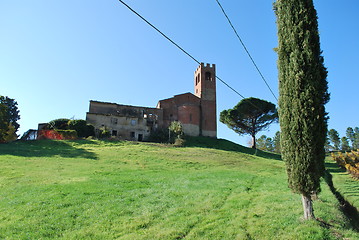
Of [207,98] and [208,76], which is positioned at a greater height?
[208,76]

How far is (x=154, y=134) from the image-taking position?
43.3 meters

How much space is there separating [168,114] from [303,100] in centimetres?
4194

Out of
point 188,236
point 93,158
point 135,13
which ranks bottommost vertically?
point 188,236

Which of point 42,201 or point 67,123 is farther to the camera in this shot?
point 67,123

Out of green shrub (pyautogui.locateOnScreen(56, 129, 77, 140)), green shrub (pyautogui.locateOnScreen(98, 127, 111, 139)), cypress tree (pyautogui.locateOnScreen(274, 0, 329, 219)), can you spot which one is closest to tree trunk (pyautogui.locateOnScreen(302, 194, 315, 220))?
cypress tree (pyautogui.locateOnScreen(274, 0, 329, 219))

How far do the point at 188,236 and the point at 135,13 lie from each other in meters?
5.70

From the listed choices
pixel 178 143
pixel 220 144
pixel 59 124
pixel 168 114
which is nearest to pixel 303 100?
pixel 178 143

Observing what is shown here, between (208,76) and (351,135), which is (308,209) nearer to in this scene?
(208,76)

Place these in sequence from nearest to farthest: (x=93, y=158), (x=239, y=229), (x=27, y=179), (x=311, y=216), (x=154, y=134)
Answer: (x=239, y=229)
(x=311, y=216)
(x=27, y=179)
(x=93, y=158)
(x=154, y=134)

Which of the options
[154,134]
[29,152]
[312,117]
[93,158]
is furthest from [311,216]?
[154,134]

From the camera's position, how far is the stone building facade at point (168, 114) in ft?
137

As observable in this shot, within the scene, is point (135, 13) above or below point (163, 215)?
above

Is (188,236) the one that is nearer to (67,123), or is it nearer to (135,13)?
(135,13)

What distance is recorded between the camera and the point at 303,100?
314 inches
